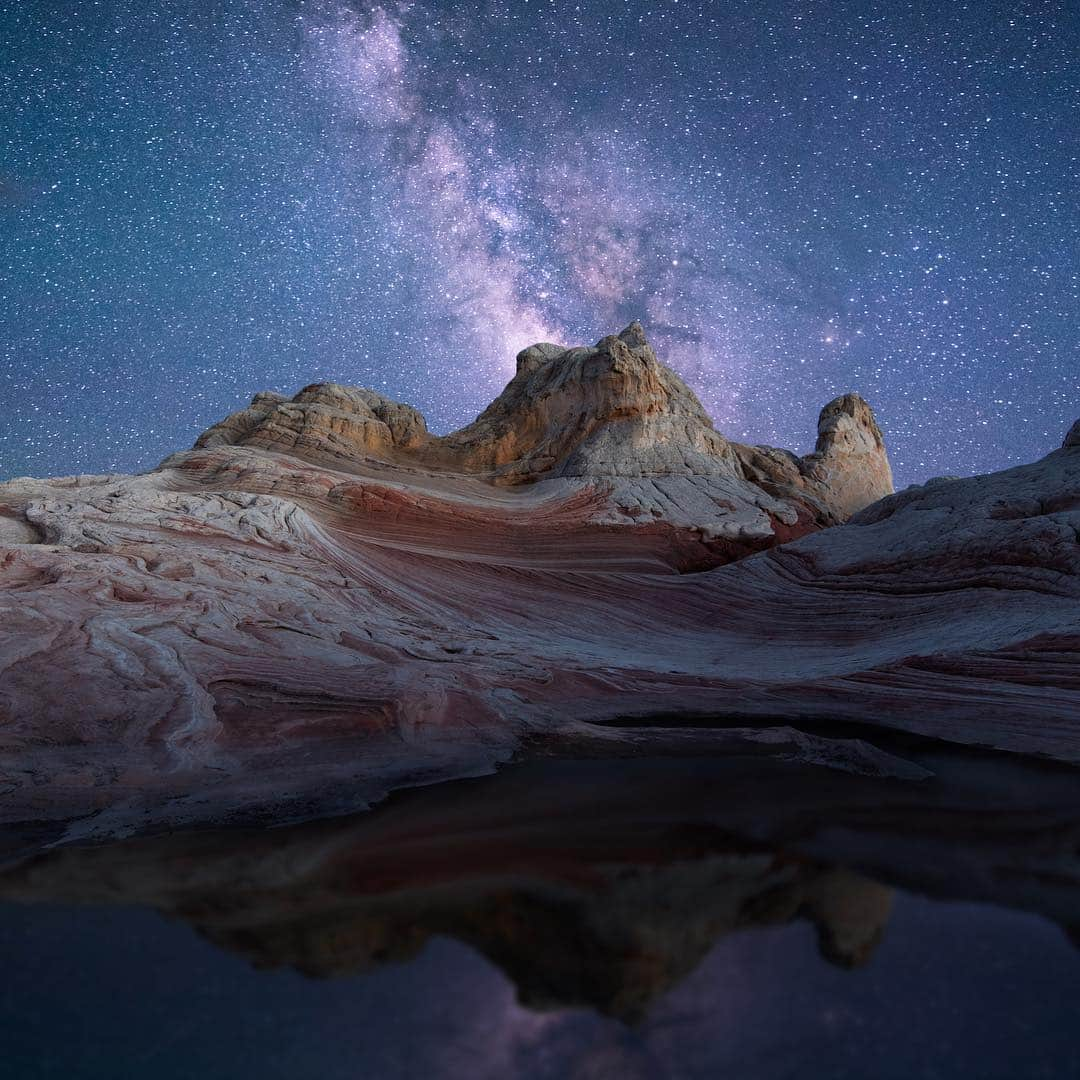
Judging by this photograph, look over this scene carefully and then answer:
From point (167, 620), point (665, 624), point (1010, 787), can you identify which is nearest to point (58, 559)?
point (167, 620)

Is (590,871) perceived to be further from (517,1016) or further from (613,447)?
(613,447)

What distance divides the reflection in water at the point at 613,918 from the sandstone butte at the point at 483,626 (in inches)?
29.2

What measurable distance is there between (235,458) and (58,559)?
7324 millimetres

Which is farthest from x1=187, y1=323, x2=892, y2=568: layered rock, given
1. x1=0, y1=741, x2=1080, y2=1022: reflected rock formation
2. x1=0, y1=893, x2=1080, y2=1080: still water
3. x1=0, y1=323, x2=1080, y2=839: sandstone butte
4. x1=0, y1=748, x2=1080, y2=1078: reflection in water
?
x1=0, y1=893, x2=1080, y2=1080: still water

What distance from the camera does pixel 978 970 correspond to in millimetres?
2334

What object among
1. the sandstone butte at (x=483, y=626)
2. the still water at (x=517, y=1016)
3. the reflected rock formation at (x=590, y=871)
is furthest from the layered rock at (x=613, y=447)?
the still water at (x=517, y=1016)

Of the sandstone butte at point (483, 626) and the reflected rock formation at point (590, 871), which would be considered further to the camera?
the sandstone butte at point (483, 626)

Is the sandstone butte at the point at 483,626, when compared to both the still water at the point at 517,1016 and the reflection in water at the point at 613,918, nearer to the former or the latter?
the reflection in water at the point at 613,918

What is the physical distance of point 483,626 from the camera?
1005cm

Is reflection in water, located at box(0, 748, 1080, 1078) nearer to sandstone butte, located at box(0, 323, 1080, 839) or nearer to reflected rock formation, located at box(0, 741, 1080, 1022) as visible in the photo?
reflected rock formation, located at box(0, 741, 1080, 1022)

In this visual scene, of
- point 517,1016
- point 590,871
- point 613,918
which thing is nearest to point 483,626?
point 590,871

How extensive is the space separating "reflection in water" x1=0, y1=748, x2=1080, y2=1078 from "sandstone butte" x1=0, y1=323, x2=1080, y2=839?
74 cm

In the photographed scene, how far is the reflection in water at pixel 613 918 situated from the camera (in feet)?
6.38

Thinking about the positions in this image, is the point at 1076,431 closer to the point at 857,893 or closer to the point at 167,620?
the point at 857,893
